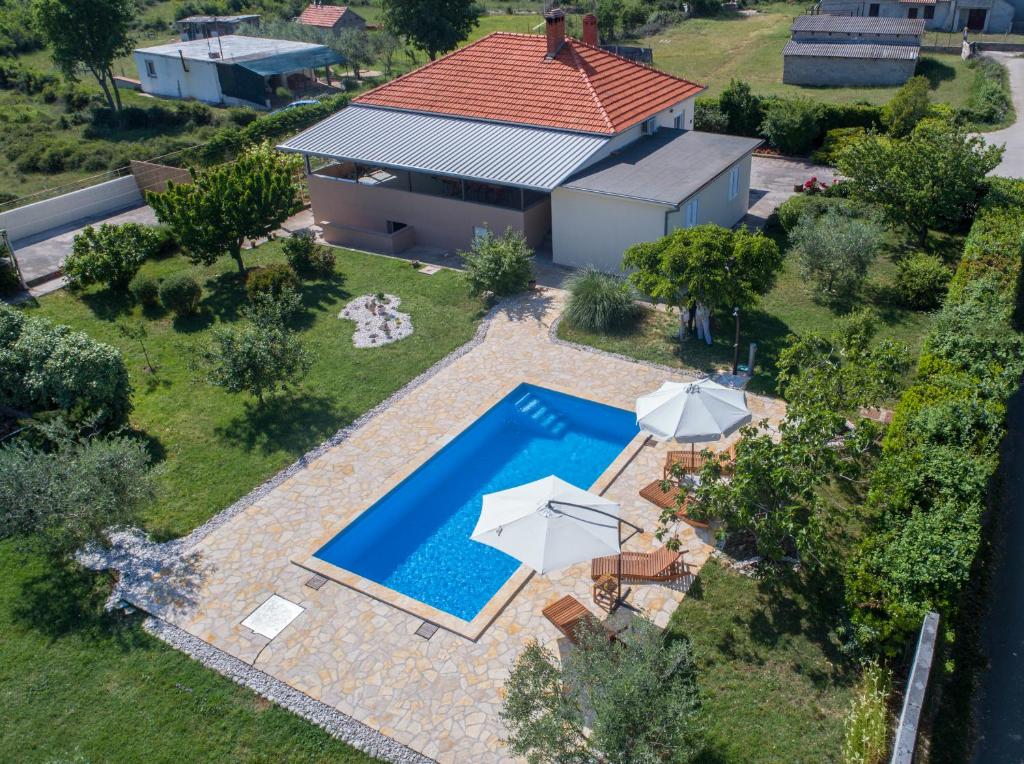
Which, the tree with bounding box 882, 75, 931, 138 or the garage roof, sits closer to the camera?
the garage roof

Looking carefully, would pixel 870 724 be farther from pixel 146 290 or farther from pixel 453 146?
pixel 146 290

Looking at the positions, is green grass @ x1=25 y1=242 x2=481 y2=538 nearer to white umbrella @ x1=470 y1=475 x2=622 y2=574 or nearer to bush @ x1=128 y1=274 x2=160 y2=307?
bush @ x1=128 y1=274 x2=160 y2=307

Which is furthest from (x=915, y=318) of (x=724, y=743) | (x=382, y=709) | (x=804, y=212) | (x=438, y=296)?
(x=382, y=709)

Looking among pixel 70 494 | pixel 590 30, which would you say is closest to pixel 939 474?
pixel 70 494

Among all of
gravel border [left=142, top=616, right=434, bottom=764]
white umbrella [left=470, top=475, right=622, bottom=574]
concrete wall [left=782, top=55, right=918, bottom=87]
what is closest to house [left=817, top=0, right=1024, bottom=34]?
concrete wall [left=782, top=55, right=918, bottom=87]

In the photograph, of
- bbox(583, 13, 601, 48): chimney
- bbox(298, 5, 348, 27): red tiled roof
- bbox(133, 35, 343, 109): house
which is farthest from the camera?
bbox(298, 5, 348, 27): red tiled roof

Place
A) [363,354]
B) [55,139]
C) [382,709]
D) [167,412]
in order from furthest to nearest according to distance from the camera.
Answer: [55,139]
[363,354]
[167,412]
[382,709]

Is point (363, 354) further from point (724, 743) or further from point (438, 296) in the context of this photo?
point (724, 743)
